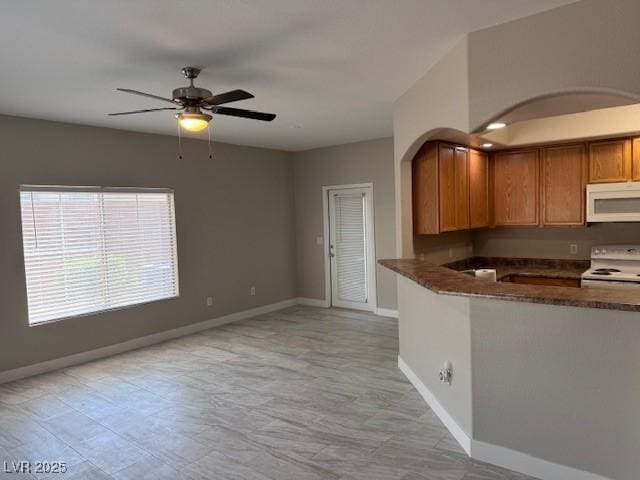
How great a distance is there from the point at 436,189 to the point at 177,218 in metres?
3.49

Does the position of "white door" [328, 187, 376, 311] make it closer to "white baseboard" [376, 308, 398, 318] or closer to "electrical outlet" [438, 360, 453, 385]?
"white baseboard" [376, 308, 398, 318]

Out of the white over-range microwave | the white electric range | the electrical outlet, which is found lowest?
the electrical outlet

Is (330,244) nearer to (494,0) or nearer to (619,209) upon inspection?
(619,209)

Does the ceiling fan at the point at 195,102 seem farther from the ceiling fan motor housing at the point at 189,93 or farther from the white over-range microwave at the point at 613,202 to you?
the white over-range microwave at the point at 613,202

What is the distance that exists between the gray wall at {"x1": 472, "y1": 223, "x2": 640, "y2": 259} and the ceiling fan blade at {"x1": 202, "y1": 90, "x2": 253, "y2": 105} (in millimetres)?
4045

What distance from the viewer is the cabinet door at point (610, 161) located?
173 inches

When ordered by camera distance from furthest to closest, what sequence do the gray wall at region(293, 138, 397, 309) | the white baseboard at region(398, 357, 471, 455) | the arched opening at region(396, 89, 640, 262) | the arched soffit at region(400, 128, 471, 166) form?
the gray wall at region(293, 138, 397, 309), the arched soffit at region(400, 128, 471, 166), the arched opening at region(396, 89, 640, 262), the white baseboard at region(398, 357, 471, 455)

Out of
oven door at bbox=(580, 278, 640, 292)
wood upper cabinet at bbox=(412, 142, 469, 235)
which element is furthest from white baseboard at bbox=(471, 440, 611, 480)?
oven door at bbox=(580, 278, 640, 292)

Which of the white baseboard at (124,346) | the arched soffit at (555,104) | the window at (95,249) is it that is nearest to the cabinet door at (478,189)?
the arched soffit at (555,104)

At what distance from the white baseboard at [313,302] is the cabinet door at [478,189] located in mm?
3136

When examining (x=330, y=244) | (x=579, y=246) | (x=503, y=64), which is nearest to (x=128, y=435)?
(x=503, y=64)

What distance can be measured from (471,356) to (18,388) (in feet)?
13.9

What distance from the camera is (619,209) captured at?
4352mm

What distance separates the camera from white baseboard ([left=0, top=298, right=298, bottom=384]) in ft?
14.5
